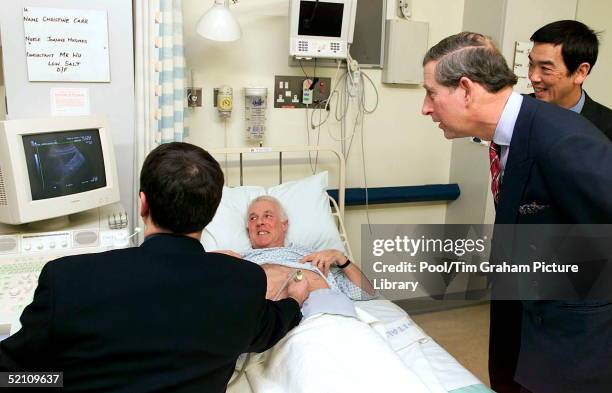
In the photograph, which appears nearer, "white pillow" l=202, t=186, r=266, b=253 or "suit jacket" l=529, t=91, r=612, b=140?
"suit jacket" l=529, t=91, r=612, b=140

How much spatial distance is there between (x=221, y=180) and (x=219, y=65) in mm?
1695

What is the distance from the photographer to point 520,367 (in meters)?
1.61

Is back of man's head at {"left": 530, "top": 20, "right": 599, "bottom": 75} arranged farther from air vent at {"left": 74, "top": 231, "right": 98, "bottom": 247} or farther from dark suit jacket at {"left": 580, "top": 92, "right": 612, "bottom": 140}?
air vent at {"left": 74, "top": 231, "right": 98, "bottom": 247}

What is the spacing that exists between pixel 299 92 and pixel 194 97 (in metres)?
0.61

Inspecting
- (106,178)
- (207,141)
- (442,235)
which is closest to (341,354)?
(106,178)

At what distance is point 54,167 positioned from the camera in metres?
1.93

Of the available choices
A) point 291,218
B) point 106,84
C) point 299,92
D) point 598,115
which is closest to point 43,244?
point 106,84

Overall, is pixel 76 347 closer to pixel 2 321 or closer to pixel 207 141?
pixel 2 321

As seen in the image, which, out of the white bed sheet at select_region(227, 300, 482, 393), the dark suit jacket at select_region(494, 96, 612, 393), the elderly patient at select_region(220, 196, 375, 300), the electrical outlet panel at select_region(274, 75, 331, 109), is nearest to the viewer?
the dark suit jacket at select_region(494, 96, 612, 393)

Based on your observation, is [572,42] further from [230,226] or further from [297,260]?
[230,226]

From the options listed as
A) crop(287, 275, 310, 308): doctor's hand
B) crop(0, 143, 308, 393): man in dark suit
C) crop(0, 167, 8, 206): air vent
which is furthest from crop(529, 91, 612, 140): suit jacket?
crop(0, 167, 8, 206): air vent

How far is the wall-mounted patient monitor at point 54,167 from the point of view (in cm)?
182

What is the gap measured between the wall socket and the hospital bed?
1.07ft

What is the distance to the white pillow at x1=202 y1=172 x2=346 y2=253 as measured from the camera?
241 centimetres
